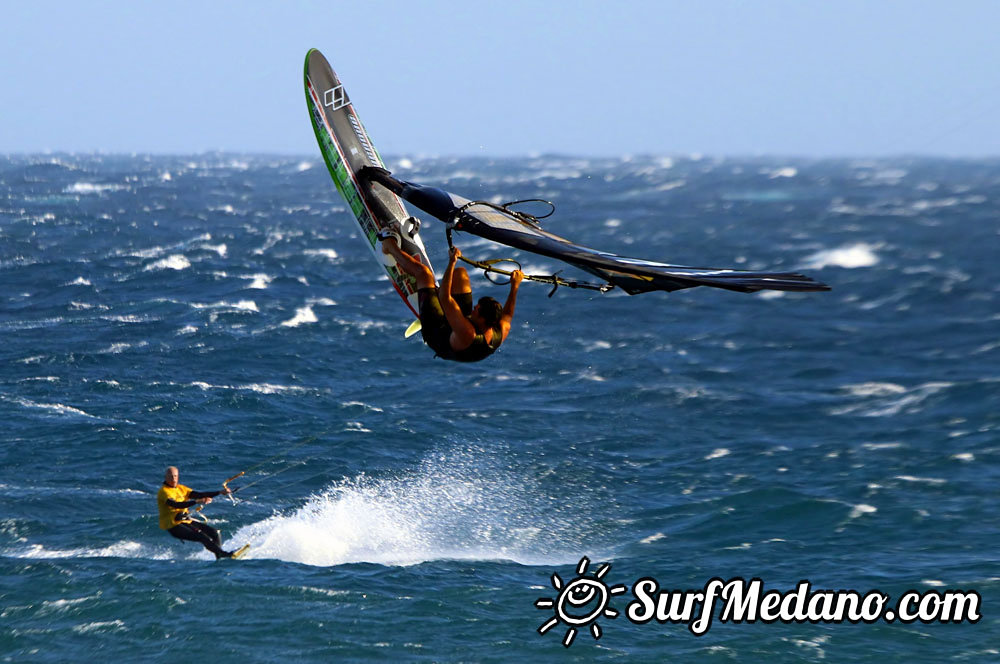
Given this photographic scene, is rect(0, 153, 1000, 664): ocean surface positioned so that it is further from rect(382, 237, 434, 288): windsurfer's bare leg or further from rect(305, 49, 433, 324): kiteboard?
rect(382, 237, 434, 288): windsurfer's bare leg

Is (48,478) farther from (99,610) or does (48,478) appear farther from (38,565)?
(99,610)

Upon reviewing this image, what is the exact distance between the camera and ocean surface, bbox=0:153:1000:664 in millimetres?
19469

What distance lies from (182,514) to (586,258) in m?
11.6

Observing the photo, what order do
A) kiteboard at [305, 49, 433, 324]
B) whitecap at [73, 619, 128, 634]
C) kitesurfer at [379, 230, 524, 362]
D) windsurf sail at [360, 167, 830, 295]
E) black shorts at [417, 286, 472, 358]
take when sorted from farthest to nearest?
1. kiteboard at [305, 49, 433, 324]
2. whitecap at [73, 619, 128, 634]
3. black shorts at [417, 286, 472, 358]
4. kitesurfer at [379, 230, 524, 362]
5. windsurf sail at [360, 167, 830, 295]

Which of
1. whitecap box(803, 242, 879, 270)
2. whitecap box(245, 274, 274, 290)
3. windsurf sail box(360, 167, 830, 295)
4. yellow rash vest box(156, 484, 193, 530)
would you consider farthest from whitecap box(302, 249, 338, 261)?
windsurf sail box(360, 167, 830, 295)

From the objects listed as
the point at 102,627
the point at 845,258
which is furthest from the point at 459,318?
the point at 845,258

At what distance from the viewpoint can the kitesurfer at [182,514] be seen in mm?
19828

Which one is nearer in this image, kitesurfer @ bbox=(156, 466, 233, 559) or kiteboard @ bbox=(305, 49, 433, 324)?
kiteboard @ bbox=(305, 49, 433, 324)

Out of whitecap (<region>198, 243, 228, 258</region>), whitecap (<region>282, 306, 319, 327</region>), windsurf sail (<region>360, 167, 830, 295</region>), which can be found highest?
windsurf sail (<region>360, 167, 830, 295</region>)

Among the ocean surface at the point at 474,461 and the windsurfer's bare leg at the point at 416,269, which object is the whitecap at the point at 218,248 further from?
the windsurfer's bare leg at the point at 416,269

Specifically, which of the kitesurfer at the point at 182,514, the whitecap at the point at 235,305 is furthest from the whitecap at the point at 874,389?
the whitecap at the point at 235,305

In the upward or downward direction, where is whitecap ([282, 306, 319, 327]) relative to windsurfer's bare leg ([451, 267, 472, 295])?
downward

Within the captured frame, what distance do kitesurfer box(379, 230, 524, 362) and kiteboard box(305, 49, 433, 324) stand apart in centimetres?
355

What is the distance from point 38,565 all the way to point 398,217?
10213 millimetres
